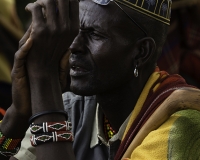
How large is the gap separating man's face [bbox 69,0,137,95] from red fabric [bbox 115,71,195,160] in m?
0.24

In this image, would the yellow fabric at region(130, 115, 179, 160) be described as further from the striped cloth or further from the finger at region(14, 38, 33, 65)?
the striped cloth

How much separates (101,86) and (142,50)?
1.11ft

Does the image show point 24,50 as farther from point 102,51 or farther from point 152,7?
point 152,7

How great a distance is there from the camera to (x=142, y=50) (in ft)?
13.3

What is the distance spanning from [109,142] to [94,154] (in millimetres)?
168

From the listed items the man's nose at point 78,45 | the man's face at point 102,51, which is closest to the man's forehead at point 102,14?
the man's face at point 102,51

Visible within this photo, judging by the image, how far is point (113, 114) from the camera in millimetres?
4094

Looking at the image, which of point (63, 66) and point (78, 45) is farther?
point (78, 45)

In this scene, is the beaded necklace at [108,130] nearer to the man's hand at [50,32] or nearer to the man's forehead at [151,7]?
the man's forehead at [151,7]

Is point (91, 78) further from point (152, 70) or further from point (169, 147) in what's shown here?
point (169, 147)

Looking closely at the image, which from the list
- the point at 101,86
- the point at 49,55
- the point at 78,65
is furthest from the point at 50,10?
the point at 101,86

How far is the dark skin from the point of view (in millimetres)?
3309

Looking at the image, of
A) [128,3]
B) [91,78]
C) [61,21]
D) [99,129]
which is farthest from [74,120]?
[61,21]

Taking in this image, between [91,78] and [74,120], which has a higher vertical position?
[91,78]
